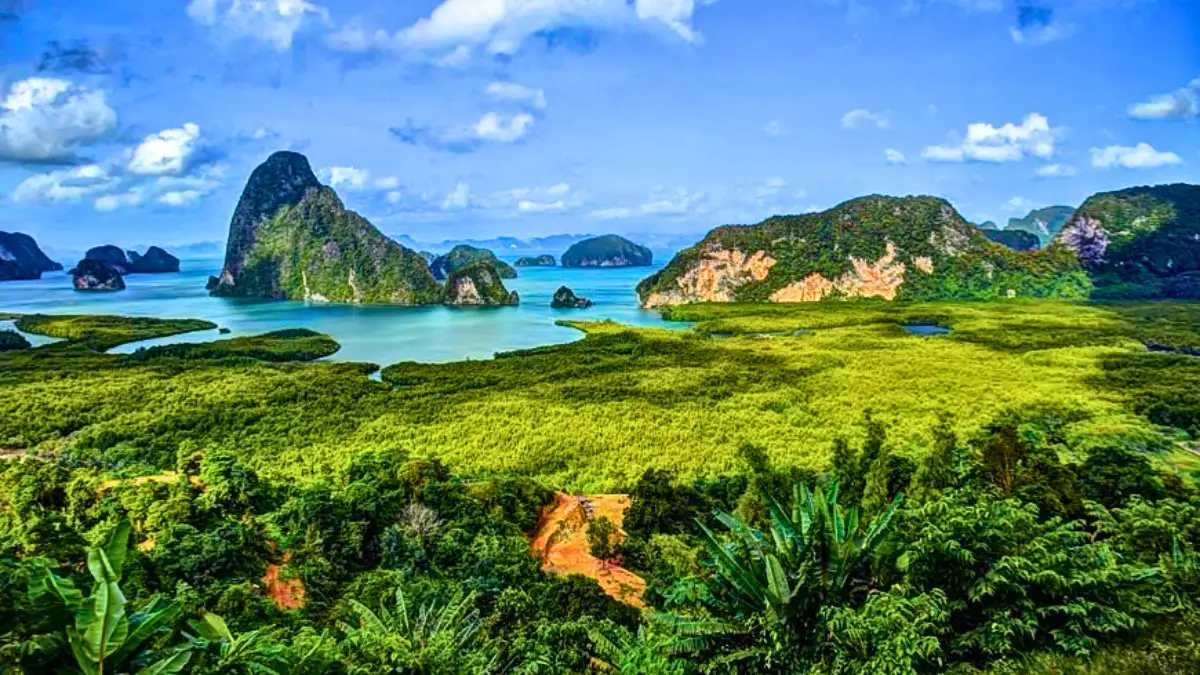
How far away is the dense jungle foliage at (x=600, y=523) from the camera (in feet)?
16.8

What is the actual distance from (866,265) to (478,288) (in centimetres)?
5137

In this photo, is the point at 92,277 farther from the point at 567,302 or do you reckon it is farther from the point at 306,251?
Result: the point at 567,302

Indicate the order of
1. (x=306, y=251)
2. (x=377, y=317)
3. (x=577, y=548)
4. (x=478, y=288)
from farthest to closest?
(x=306, y=251) → (x=478, y=288) → (x=377, y=317) → (x=577, y=548)

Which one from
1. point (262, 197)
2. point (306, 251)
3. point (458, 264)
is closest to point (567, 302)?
point (306, 251)

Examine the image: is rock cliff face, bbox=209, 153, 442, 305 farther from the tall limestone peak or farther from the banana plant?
the banana plant

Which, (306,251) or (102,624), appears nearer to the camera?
(102,624)

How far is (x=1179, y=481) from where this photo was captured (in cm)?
1455

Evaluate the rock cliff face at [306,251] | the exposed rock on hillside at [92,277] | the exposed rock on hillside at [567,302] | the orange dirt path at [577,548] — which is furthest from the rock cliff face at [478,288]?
the orange dirt path at [577,548]

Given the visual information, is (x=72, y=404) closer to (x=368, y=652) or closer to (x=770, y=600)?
(x=368, y=652)

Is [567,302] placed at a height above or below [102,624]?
below

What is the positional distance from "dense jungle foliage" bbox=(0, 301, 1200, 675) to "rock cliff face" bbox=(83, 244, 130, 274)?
120675 mm

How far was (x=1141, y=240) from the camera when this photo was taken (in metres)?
88.4

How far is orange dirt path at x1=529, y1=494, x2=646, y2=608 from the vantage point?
1335 cm

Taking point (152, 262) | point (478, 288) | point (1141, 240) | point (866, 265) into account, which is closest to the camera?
point (866, 265)
